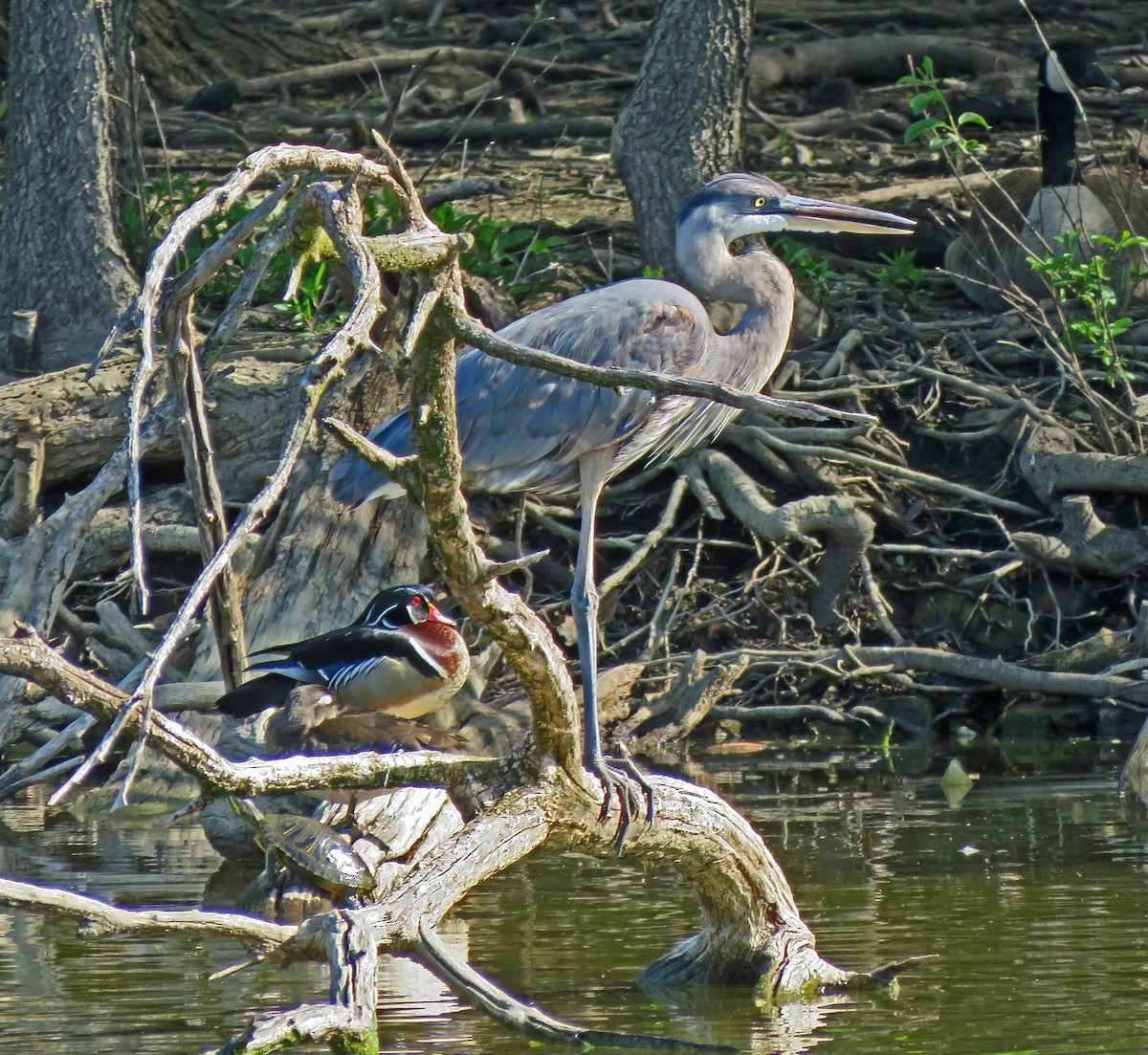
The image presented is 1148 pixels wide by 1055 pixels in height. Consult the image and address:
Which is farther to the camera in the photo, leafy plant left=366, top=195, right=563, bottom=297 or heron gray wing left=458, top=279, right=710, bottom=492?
leafy plant left=366, top=195, right=563, bottom=297

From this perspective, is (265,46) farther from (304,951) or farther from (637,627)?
(304,951)

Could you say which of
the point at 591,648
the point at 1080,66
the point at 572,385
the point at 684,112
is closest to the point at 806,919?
the point at 591,648

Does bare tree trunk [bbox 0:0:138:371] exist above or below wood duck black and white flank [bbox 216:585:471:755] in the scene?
above

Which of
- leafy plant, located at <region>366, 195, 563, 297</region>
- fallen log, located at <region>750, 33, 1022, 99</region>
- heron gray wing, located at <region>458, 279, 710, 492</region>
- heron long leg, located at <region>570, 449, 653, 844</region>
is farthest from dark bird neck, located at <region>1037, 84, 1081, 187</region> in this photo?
heron long leg, located at <region>570, 449, 653, 844</region>

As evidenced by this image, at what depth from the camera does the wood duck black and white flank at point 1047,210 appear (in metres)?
9.48

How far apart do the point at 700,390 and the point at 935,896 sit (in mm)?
2672

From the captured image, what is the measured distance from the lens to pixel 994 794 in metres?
6.52

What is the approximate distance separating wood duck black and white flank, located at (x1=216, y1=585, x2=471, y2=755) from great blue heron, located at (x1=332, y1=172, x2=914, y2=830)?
1.48 feet

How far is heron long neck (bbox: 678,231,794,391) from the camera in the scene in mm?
6504

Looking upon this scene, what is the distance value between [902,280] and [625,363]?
168 inches

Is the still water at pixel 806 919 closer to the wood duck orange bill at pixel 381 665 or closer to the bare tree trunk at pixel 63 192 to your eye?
the wood duck orange bill at pixel 381 665

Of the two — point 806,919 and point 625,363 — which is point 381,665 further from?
point 806,919

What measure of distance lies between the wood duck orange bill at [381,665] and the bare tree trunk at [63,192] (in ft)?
10.1

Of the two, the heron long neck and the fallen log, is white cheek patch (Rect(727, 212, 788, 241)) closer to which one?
the heron long neck
